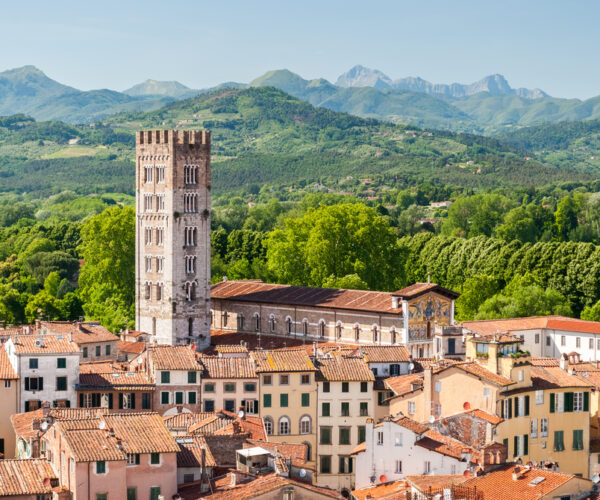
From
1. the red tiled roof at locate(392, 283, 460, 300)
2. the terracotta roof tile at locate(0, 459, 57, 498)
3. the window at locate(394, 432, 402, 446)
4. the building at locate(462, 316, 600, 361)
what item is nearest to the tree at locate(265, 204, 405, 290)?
the building at locate(462, 316, 600, 361)

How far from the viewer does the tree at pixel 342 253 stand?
358ft

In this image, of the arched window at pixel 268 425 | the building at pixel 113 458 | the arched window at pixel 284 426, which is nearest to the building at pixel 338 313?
the arched window at pixel 284 426

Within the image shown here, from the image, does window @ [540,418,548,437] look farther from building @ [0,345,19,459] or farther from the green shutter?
building @ [0,345,19,459]

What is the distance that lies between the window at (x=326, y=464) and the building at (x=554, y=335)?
78.4 ft

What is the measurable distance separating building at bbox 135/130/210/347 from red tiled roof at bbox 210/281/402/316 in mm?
2809

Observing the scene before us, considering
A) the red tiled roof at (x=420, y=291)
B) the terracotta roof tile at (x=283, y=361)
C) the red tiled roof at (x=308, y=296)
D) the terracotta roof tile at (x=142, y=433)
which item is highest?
the red tiled roof at (x=420, y=291)

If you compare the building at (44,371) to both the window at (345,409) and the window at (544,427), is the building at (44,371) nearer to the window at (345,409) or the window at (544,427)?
the window at (345,409)

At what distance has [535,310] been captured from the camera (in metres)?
99.8

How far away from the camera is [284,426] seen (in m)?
62.4

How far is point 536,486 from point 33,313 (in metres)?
63.6

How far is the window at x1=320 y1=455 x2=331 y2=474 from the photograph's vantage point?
61.7 m

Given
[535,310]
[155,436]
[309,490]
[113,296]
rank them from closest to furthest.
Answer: [309,490] → [155,436] → [535,310] → [113,296]

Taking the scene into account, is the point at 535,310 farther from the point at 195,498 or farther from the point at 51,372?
the point at 195,498

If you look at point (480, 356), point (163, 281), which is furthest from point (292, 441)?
point (163, 281)
